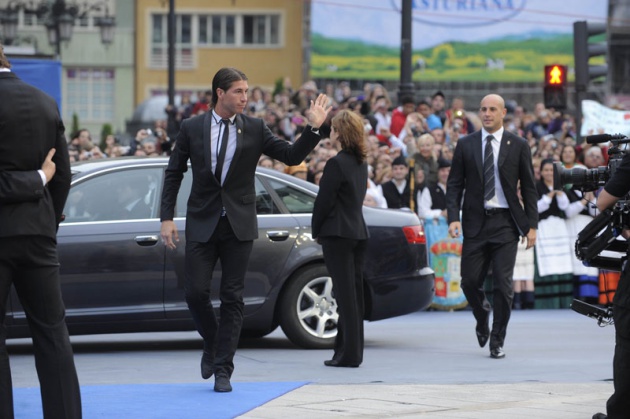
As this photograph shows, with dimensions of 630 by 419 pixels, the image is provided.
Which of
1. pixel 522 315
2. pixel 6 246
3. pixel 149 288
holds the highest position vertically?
pixel 6 246

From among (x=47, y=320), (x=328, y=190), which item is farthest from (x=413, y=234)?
(x=47, y=320)

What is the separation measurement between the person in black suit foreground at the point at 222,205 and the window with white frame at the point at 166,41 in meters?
61.9

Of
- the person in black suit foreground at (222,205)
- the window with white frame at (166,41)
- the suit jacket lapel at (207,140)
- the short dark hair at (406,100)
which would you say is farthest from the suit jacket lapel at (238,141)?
the window with white frame at (166,41)

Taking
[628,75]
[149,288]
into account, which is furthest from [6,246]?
[628,75]

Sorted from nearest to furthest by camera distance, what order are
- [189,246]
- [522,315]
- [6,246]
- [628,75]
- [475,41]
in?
1. [6,246]
2. [189,246]
3. [522,315]
4. [475,41]
5. [628,75]

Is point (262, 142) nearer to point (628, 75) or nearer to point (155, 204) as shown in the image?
point (155, 204)

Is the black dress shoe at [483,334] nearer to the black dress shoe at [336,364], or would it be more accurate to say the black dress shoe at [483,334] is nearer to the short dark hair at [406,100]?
the black dress shoe at [336,364]

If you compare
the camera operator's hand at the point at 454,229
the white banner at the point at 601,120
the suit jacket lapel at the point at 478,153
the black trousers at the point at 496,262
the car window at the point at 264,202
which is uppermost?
the suit jacket lapel at the point at 478,153

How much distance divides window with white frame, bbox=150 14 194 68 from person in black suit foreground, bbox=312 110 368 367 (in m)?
60.5

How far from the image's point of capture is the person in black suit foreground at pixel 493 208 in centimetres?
1190

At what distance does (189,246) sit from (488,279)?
832 centimetres

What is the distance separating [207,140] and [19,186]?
282cm

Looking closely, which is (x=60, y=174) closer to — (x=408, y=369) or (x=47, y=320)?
(x=47, y=320)

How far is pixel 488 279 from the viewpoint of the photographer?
17.4 metres
